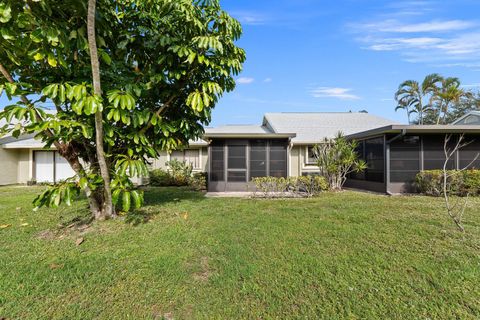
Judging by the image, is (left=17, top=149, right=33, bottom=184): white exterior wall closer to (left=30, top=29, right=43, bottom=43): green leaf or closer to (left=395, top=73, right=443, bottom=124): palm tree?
(left=30, top=29, right=43, bottom=43): green leaf

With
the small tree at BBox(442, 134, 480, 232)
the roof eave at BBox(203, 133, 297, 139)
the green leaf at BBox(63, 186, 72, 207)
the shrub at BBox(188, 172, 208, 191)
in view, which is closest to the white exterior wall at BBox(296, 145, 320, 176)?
the roof eave at BBox(203, 133, 297, 139)


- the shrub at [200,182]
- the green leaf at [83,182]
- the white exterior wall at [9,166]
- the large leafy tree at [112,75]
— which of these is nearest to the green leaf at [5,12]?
the large leafy tree at [112,75]

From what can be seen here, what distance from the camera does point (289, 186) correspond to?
9641mm

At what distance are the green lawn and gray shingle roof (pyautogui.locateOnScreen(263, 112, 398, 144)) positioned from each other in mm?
8823

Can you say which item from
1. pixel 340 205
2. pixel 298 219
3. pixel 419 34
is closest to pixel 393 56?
pixel 419 34

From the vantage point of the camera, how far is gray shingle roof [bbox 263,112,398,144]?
13938 millimetres

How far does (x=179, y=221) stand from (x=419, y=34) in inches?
385

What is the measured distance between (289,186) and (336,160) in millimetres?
2510

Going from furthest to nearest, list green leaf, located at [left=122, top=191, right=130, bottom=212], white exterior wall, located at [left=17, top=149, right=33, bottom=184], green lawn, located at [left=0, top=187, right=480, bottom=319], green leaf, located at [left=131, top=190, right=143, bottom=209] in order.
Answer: white exterior wall, located at [left=17, top=149, right=33, bottom=184] < green leaf, located at [left=131, top=190, right=143, bottom=209] < green leaf, located at [left=122, top=191, right=130, bottom=212] < green lawn, located at [left=0, top=187, right=480, bottom=319]

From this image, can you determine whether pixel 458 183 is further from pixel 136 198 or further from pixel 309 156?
pixel 136 198

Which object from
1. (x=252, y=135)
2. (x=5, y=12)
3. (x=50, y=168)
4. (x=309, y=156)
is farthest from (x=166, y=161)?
(x=5, y=12)

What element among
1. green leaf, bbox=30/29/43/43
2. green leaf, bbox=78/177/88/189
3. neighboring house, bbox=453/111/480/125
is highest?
neighboring house, bbox=453/111/480/125

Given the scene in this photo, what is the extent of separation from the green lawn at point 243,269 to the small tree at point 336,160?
16.5 feet

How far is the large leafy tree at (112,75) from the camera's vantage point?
351 cm
